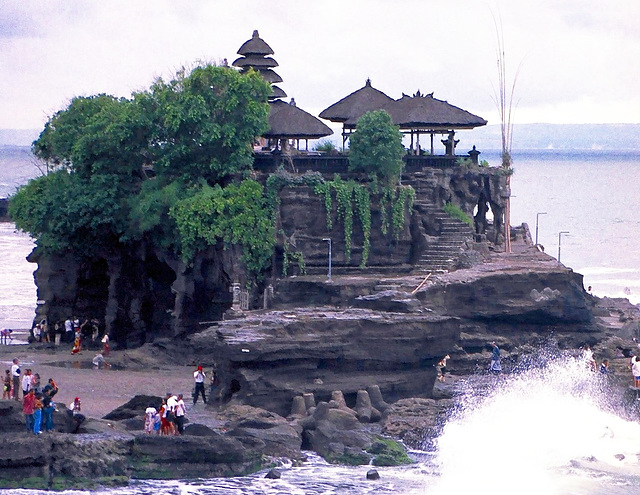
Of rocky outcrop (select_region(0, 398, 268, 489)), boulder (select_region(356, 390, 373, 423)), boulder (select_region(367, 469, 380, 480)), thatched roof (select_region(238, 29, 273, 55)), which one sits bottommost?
boulder (select_region(367, 469, 380, 480))

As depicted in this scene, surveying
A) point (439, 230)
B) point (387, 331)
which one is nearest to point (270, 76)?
point (439, 230)

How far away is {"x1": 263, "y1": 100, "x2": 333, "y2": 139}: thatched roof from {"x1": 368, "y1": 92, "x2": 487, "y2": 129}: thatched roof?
2899 millimetres

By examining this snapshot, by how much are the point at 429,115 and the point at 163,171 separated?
10353 millimetres

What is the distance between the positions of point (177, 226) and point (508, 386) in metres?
12.5

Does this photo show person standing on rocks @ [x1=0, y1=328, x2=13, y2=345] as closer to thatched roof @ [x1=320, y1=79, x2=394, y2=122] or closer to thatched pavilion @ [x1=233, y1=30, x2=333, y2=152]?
thatched pavilion @ [x1=233, y1=30, x2=333, y2=152]

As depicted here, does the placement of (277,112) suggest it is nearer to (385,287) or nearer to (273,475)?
(385,287)

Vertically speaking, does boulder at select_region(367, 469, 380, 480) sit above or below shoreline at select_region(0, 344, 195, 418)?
below

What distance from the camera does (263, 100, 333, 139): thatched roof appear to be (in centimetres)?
5434

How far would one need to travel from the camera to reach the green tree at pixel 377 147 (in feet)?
172

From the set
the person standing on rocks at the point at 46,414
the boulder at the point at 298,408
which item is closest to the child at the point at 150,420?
the person standing on rocks at the point at 46,414

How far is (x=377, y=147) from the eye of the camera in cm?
5219

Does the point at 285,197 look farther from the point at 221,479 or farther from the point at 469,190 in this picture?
the point at 221,479

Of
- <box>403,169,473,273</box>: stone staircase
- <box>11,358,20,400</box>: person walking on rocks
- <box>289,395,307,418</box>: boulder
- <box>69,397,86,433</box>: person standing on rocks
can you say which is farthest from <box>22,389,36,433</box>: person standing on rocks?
<box>403,169,473,273</box>: stone staircase

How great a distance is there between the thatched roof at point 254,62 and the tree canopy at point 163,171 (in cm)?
432
